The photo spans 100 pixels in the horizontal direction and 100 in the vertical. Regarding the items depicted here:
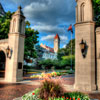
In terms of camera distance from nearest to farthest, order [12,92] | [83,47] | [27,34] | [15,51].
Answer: [12,92], [83,47], [15,51], [27,34]

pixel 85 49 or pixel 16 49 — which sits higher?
pixel 16 49

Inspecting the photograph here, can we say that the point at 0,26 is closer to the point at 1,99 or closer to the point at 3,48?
the point at 3,48

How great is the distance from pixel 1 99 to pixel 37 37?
62.3 ft

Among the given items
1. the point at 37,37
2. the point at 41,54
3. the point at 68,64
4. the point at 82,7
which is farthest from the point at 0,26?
the point at 41,54

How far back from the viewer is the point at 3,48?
552 inches

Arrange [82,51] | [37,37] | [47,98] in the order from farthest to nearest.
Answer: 1. [37,37]
2. [82,51]
3. [47,98]

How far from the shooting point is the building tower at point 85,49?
893 cm

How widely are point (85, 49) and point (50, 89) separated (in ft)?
18.9

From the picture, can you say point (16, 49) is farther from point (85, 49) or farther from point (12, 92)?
point (85, 49)

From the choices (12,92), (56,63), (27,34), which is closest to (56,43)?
(56,63)

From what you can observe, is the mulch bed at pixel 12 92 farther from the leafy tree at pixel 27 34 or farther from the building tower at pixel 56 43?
the building tower at pixel 56 43

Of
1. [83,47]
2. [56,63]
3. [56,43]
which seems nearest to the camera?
[83,47]

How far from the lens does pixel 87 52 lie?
919 cm

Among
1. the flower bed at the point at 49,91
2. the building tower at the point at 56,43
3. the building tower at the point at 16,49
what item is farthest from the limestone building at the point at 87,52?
the building tower at the point at 56,43
